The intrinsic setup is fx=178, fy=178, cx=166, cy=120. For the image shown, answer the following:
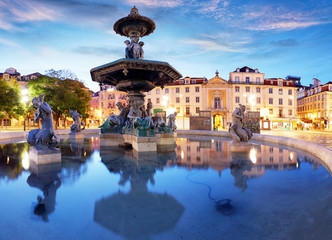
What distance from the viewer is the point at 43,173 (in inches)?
193

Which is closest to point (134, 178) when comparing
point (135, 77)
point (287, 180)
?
point (287, 180)

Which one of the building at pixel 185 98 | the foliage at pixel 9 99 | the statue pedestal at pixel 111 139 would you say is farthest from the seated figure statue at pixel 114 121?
the building at pixel 185 98

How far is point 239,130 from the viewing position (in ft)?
26.4

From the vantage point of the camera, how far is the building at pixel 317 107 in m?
56.5

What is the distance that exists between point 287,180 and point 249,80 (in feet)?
183

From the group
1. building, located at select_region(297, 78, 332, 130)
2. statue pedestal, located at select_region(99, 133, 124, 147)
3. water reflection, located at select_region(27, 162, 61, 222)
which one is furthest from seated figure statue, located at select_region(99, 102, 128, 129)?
building, located at select_region(297, 78, 332, 130)

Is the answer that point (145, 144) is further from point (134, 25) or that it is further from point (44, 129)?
point (134, 25)

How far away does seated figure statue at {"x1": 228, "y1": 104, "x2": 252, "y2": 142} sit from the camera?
7.96 m

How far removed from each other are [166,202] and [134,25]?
36.3 feet

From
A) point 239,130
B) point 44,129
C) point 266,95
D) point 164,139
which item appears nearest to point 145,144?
point 164,139

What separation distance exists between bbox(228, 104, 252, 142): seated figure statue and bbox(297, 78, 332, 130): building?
53.3 meters

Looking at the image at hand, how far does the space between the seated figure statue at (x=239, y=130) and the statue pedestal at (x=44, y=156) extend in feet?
23.0

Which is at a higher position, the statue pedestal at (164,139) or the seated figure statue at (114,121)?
the seated figure statue at (114,121)

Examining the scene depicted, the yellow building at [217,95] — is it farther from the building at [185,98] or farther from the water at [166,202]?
the water at [166,202]
